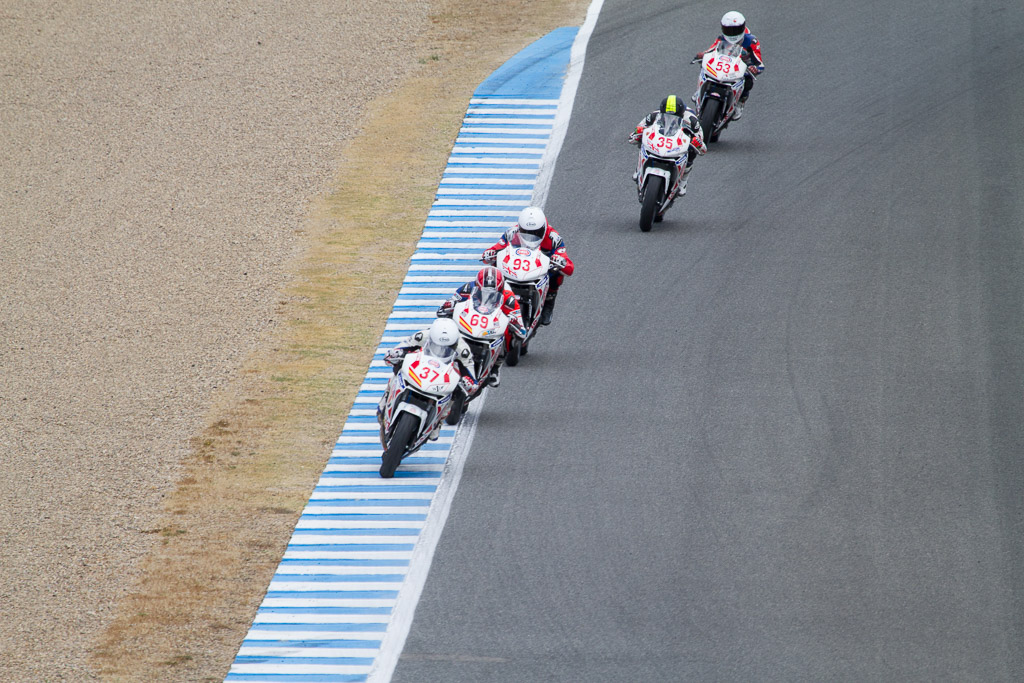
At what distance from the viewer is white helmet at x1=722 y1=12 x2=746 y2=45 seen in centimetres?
2150

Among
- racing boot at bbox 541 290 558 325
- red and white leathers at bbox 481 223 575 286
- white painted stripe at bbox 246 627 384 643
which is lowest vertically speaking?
racing boot at bbox 541 290 558 325

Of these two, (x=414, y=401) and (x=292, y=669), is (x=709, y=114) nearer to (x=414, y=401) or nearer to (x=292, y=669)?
(x=414, y=401)

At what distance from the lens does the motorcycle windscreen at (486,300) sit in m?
14.9

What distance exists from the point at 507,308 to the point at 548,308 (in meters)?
1.51

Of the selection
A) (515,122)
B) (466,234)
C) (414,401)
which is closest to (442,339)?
(414,401)

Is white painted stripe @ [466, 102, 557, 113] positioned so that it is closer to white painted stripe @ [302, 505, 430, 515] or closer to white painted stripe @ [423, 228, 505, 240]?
white painted stripe @ [423, 228, 505, 240]

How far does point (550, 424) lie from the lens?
15.1 metres

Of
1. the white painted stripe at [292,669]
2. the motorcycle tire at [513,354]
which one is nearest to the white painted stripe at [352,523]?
the white painted stripe at [292,669]

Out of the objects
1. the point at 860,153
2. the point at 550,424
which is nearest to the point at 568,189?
the point at 860,153

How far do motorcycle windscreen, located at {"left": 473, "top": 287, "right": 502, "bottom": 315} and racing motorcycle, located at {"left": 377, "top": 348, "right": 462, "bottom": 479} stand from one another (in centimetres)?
111

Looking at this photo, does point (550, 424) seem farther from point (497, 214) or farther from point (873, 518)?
point (497, 214)

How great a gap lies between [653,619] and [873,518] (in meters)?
3.02

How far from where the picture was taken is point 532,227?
16.0 metres

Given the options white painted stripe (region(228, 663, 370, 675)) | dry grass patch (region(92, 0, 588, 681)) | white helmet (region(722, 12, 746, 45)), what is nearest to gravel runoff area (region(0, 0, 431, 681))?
dry grass patch (region(92, 0, 588, 681))
